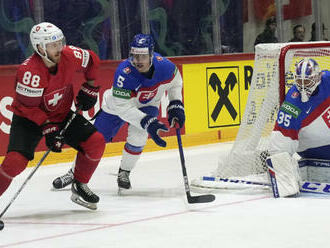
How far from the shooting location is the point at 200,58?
8.67 metres

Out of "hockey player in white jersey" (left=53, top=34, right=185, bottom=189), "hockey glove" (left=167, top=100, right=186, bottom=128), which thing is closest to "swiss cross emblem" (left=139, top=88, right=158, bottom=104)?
"hockey player in white jersey" (left=53, top=34, right=185, bottom=189)

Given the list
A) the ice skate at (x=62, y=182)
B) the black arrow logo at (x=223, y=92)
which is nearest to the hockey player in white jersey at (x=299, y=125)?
the ice skate at (x=62, y=182)

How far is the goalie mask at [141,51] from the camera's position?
5.33 m

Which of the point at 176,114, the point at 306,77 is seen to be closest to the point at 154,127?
the point at 176,114

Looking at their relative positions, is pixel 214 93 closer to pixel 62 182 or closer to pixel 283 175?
pixel 62 182

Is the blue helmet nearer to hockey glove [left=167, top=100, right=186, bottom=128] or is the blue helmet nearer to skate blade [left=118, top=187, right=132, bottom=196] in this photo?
hockey glove [left=167, top=100, right=186, bottom=128]

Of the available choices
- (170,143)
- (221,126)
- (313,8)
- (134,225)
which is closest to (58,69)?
(134,225)

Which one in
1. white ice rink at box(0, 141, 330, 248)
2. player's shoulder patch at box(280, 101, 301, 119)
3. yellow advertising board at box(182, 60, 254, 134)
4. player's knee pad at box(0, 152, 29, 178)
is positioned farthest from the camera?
yellow advertising board at box(182, 60, 254, 134)

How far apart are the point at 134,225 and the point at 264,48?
6.29ft

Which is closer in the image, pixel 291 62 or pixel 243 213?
pixel 243 213

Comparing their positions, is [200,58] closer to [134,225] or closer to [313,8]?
[313,8]

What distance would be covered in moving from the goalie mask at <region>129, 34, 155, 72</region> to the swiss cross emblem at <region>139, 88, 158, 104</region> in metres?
0.24

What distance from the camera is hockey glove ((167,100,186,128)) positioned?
5480 millimetres

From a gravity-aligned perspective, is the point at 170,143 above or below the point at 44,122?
below
